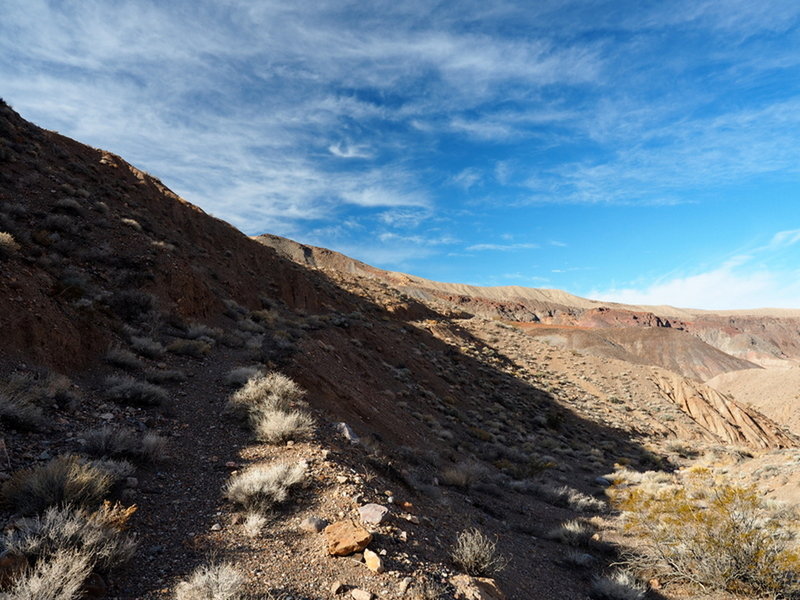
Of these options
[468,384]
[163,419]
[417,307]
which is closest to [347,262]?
[417,307]

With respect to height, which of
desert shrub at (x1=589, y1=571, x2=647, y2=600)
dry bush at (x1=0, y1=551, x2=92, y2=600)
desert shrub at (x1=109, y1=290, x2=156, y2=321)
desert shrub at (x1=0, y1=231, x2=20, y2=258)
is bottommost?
desert shrub at (x1=589, y1=571, x2=647, y2=600)

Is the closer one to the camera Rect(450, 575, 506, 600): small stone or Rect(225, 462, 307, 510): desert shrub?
Rect(450, 575, 506, 600): small stone

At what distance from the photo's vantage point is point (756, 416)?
103ft

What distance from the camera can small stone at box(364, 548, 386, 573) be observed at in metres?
4.04

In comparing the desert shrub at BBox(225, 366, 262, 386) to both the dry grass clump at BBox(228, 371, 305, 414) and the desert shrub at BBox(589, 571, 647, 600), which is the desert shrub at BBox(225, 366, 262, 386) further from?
the desert shrub at BBox(589, 571, 647, 600)

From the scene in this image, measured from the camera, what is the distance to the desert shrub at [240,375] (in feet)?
29.5

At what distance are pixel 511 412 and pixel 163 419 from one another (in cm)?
1759

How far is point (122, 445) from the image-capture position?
18.2 feet

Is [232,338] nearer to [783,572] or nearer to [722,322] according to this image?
[783,572]

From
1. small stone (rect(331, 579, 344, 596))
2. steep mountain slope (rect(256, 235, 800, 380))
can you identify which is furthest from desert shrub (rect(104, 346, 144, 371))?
steep mountain slope (rect(256, 235, 800, 380))

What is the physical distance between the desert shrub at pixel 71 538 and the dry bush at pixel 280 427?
9.42 ft

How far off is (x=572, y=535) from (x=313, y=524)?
239 inches

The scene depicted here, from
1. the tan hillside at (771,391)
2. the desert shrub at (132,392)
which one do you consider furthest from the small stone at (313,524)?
the tan hillside at (771,391)

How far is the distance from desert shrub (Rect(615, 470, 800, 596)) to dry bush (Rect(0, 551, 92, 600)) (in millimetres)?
7622
